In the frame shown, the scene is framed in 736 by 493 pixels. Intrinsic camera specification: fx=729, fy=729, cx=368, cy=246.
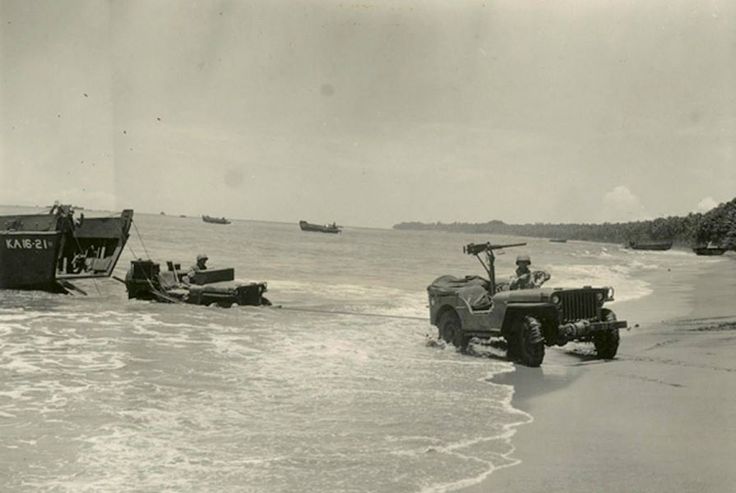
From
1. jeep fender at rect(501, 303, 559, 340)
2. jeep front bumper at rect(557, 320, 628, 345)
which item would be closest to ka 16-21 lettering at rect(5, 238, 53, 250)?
jeep fender at rect(501, 303, 559, 340)

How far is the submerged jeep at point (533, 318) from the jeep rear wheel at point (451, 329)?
0.02 metres

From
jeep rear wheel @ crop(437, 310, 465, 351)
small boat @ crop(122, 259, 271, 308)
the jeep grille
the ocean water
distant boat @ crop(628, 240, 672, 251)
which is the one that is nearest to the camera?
the ocean water

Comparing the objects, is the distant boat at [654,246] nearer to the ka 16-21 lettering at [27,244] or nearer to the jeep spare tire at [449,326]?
the ka 16-21 lettering at [27,244]

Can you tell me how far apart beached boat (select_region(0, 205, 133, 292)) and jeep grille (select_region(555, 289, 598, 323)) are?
17374mm

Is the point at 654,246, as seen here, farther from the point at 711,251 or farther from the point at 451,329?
the point at 451,329

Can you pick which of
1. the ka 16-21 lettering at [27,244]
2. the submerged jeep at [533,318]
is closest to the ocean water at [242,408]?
the submerged jeep at [533,318]

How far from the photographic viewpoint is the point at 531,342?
10.9 m

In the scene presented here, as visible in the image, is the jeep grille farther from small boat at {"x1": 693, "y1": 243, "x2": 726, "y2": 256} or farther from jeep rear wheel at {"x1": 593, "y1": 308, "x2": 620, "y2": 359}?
small boat at {"x1": 693, "y1": 243, "x2": 726, "y2": 256}

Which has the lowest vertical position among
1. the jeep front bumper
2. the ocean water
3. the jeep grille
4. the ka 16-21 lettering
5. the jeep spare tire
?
the ocean water

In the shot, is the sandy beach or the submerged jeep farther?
the submerged jeep

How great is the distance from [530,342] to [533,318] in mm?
433

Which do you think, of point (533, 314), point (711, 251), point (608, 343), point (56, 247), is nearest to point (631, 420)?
point (533, 314)

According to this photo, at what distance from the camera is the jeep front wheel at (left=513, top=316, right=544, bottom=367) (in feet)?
35.6

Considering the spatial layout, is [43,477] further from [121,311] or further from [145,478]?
[121,311]
